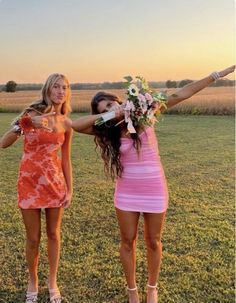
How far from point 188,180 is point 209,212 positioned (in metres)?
2.32

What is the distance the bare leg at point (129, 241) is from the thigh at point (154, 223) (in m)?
0.09

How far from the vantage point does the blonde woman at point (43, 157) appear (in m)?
3.56

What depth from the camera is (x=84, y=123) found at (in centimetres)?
344

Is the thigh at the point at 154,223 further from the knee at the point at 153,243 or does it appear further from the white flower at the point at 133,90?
the white flower at the point at 133,90

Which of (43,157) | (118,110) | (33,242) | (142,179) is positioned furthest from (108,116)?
(33,242)

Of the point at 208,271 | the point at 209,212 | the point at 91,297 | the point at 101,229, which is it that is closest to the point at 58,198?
the point at 91,297

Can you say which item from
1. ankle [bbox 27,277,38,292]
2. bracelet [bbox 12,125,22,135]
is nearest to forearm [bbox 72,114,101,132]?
bracelet [bbox 12,125,22,135]

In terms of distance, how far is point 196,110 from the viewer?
93.1 feet

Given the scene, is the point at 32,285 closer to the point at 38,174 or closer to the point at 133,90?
the point at 38,174

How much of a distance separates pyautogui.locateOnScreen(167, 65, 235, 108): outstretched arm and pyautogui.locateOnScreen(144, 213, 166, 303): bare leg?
0.99 meters

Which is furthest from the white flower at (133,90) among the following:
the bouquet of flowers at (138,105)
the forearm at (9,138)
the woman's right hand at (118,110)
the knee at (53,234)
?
the knee at (53,234)

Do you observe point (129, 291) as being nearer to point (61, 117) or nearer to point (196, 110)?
point (61, 117)

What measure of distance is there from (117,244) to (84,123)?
234 cm

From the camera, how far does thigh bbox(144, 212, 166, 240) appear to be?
3445 millimetres
